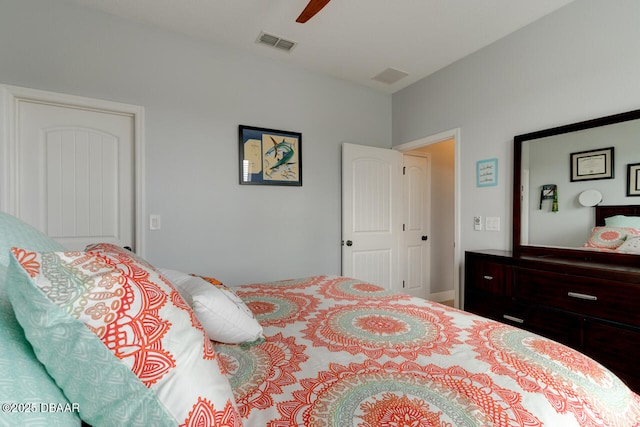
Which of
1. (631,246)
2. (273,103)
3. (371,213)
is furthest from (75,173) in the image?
(631,246)

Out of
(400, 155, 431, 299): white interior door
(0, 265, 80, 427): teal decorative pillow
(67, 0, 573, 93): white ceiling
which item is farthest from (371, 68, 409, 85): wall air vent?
(0, 265, 80, 427): teal decorative pillow

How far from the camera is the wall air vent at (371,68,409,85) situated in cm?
312

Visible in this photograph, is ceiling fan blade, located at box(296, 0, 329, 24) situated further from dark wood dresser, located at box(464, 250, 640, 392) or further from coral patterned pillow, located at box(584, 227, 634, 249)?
coral patterned pillow, located at box(584, 227, 634, 249)

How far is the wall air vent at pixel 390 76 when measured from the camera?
3.12m

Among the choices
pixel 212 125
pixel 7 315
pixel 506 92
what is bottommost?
pixel 7 315

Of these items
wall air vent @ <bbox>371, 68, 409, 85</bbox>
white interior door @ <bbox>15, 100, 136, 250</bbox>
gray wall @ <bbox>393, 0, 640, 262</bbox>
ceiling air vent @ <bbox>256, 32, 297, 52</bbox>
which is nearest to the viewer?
gray wall @ <bbox>393, 0, 640, 262</bbox>

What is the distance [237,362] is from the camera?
0.94m

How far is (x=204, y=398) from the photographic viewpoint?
540 millimetres

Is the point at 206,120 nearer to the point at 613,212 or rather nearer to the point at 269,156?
the point at 269,156

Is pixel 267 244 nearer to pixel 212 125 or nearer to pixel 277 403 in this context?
pixel 212 125

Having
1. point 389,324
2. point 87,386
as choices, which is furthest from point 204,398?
point 389,324

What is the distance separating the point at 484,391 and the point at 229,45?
3095mm

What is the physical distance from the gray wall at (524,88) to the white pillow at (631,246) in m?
0.71

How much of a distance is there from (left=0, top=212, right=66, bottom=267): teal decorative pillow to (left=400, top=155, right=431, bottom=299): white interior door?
342 cm
